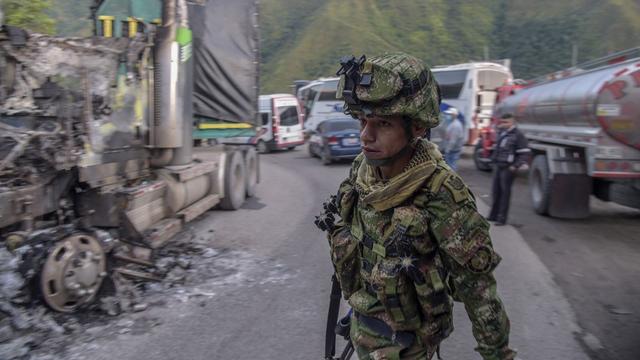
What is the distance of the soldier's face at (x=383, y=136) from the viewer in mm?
1964

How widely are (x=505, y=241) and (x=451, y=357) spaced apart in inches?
141

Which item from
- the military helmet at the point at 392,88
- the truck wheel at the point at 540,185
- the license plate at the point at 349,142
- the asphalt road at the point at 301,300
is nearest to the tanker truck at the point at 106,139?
the asphalt road at the point at 301,300

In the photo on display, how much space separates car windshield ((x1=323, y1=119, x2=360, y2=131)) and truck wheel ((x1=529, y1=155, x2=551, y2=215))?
24.1 feet

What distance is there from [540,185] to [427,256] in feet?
25.9

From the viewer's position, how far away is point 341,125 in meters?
16.5

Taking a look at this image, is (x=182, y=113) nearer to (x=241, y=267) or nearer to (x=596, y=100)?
(x=241, y=267)

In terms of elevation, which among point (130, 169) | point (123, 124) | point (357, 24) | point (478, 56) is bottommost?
point (130, 169)

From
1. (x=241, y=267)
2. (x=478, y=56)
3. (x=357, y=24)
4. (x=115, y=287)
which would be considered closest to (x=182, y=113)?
(x=241, y=267)

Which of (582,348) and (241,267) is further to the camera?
(241,267)

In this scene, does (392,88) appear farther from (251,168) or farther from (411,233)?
(251,168)

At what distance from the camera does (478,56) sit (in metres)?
51.4

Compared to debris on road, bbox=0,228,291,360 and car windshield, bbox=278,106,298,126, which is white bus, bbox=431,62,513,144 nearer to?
car windshield, bbox=278,106,298,126

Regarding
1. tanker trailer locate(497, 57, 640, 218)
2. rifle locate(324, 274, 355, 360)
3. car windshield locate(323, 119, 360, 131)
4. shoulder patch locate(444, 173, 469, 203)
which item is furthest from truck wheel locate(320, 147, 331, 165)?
shoulder patch locate(444, 173, 469, 203)

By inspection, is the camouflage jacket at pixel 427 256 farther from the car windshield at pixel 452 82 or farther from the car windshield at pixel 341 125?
the car windshield at pixel 452 82
